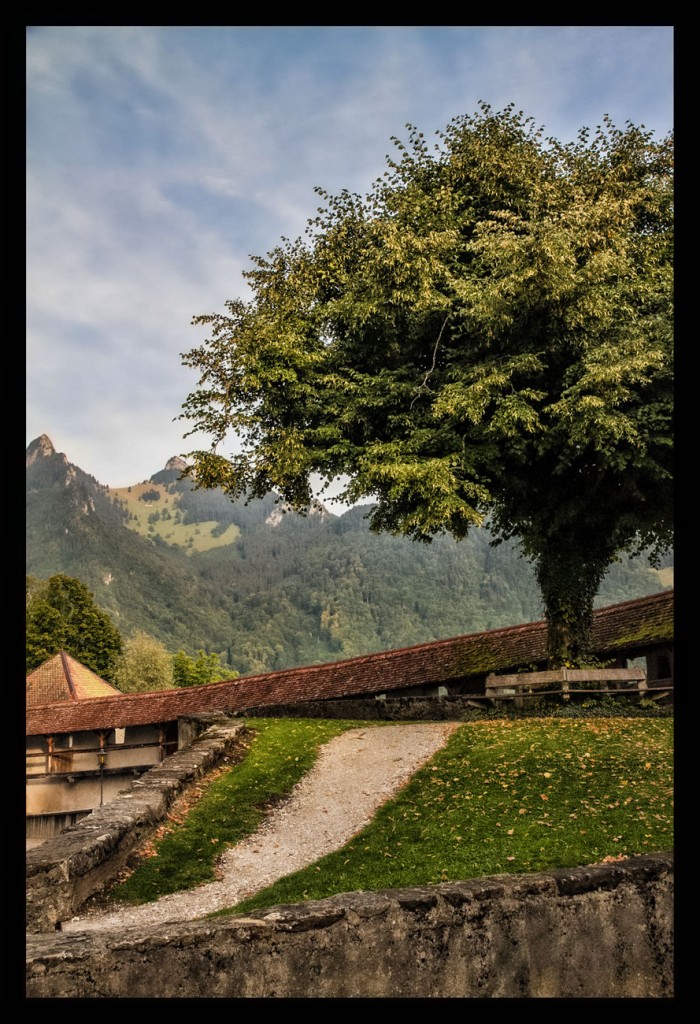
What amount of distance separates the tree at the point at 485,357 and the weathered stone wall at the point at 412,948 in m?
10.8

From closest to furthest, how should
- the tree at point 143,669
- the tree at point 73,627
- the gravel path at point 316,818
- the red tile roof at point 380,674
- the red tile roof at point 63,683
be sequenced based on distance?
the gravel path at point 316,818
the red tile roof at point 380,674
the red tile roof at point 63,683
the tree at point 73,627
the tree at point 143,669

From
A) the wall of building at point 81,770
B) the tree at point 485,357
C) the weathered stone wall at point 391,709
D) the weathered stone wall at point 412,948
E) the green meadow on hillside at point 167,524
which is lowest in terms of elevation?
the wall of building at point 81,770

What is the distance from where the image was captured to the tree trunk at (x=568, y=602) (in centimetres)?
2062

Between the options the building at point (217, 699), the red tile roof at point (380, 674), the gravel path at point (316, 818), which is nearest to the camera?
the gravel path at point (316, 818)

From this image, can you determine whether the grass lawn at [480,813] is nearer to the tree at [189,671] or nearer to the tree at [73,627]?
the tree at [73,627]

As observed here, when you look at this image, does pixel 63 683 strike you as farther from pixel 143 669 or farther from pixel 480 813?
pixel 480 813

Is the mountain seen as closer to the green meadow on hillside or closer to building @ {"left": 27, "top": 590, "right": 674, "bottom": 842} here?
the green meadow on hillside

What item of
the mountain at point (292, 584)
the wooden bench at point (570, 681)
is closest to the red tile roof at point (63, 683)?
the wooden bench at point (570, 681)

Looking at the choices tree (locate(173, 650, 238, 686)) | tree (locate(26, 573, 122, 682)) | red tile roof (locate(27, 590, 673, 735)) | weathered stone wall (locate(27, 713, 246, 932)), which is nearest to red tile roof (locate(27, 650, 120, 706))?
red tile roof (locate(27, 590, 673, 735))

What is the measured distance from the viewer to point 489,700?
21750 mm

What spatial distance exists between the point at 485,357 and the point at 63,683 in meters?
→ 28.1

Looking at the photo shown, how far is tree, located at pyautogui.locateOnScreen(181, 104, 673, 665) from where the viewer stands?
56.4 ft

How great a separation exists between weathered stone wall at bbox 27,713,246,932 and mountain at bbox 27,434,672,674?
91.4 meters
